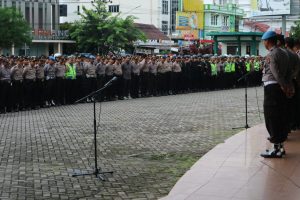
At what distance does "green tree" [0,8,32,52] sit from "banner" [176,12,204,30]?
97.5ft

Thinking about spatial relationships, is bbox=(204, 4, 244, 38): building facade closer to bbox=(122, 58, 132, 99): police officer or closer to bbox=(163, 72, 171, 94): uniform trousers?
bbox=(163, 72, 171, 94): uniform trousers

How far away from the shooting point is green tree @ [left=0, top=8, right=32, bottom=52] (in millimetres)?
52844

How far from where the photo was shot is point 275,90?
8.38 metres

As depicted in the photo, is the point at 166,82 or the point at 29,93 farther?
the point at 166,82

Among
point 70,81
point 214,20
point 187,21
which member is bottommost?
point 70,81

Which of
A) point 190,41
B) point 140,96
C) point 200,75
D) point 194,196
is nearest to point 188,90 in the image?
point 200,75

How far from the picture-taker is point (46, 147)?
1065cm

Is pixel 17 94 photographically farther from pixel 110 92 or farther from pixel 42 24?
pixel 42 24

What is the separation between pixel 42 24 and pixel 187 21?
65.6 feet

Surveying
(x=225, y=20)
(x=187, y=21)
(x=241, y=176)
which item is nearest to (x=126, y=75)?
(x=241, y=176)

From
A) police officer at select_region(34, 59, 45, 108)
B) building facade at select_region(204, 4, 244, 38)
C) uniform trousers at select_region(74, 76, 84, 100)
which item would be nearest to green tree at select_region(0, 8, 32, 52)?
uniform trousers at select_region(74, 76, 84, 100)

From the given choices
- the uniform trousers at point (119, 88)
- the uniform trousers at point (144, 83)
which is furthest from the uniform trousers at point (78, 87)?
the uniform trousers at point (144, 83)

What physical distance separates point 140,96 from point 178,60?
373 cm

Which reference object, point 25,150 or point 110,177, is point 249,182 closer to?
point 110,177
